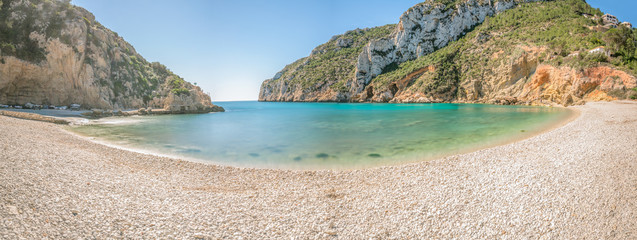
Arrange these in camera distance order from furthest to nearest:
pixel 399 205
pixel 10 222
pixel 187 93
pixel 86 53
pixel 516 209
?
1. pixel 187 93
2. pixel 86 53
3. pixel 399 205
4. pixel 516 209
5. pixel 10 222

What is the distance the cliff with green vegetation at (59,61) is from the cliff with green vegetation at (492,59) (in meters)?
58.8

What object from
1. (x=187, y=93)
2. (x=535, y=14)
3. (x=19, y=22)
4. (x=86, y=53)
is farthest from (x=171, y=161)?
(x=535, y=14)

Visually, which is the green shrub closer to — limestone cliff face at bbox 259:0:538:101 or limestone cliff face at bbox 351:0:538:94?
limestone cliff face at bbox 259:0:538:101

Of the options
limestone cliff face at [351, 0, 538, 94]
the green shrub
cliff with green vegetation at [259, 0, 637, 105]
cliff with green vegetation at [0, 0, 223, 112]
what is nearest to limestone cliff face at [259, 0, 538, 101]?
limestone cliff face at [351, 0, 538, 94]

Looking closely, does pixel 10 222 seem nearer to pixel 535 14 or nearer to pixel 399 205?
pixel 399 205

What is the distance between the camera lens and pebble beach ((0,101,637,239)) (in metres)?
3.72

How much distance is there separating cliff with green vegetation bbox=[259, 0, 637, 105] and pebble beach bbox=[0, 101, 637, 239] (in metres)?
36.3

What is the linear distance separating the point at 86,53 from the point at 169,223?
1536 inches

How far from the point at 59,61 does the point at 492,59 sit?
71.3m

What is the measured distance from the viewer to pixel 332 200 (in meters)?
5.19

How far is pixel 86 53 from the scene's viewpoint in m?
30.6

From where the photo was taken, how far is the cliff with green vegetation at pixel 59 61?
23844mm

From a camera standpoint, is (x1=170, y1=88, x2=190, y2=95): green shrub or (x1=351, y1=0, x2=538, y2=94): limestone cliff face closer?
(x1=170, y1=88, x2=190, y2=95): green shrub

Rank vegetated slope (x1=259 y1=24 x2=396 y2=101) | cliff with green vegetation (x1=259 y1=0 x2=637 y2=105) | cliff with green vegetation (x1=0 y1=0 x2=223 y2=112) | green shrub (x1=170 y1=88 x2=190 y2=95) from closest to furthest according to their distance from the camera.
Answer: cliff with green vegetation (x1=0 y1=0 x2=223 y2=112)
cliff with green vegetation (x1=259 y1=0 x2=637 y2=105)
green shrub (x1=170 y1=88 x2=190 y2=95)
vegetated slope (x1=259 y1=24 x2=396 y2=101)
